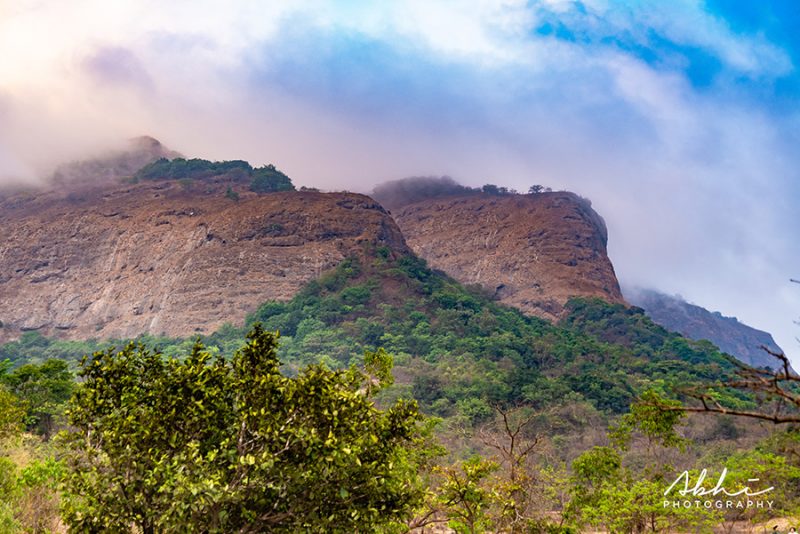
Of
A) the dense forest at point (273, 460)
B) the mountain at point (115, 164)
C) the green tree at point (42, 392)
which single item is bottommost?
the green tree at point (42, 392)

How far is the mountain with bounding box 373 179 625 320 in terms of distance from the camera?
106 metres

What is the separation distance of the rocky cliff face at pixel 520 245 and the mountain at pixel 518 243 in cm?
16

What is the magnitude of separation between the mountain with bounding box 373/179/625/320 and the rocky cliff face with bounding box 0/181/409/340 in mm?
19607

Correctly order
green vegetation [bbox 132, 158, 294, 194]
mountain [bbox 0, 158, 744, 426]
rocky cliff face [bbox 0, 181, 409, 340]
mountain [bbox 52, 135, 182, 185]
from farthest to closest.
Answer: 1. mountain [bbox 52, 135, 182, 185]
2. green vegetation [bbox 132, 158, 294, 194]
3. rocky cliff face [bbox 0, 181, 409, 340]
4. mountain [bbox 0, 158, 744, 426]

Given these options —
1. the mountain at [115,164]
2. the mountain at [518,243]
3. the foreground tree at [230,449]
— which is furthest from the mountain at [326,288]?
the foreground tree at [230,449]

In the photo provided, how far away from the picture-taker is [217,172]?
412ft

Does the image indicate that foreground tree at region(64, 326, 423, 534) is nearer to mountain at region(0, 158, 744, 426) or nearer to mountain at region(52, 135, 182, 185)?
mountain at region(0, 158, 744, 426)

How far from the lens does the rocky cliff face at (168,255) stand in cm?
8781

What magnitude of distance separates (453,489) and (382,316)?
6810 cm

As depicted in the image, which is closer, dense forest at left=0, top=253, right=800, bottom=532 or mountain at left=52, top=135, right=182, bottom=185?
dense forest at left=0, top=253, right=800, bottom=532

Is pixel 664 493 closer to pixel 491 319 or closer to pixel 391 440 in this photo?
pixel 391 440

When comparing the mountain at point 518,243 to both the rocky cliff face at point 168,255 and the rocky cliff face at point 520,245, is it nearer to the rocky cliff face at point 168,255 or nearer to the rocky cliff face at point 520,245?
the rocky cliff face at point 520,245

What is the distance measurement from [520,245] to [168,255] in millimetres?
60091

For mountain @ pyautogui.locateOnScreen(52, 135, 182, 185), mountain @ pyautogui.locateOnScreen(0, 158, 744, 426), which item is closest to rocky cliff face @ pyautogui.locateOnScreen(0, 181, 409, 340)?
mountain @ pyautogui.locateOnScreen(0, 158, 744, 426)
